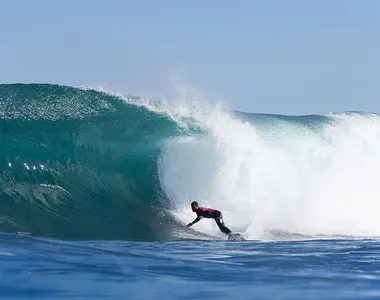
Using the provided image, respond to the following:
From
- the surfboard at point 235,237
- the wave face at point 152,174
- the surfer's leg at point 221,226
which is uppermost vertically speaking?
the wave face at point 152,174

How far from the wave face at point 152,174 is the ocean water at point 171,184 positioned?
0.03 m

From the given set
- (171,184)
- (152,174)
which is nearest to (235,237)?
(171,184)

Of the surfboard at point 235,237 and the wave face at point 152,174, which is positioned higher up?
the wave face at point 152,174

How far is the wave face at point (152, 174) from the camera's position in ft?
43.5

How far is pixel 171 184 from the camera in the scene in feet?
50.0

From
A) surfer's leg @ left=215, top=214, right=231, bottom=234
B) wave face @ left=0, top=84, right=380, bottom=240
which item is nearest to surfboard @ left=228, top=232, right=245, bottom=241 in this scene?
surfer's leg @ left=215, top=214, right=231, bottom=234

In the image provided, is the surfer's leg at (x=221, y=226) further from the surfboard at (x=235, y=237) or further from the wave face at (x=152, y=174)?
the wave face at (x=152, y=174)

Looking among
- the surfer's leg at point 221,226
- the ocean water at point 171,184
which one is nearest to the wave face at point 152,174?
the ocean water at point 171,184

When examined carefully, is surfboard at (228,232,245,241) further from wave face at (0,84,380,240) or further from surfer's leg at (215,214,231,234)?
wave face at (0,84,380,240)

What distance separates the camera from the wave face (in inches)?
523

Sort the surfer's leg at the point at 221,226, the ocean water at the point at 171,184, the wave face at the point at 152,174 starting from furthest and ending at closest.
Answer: the wave face at the point at 152,174, the surfer's leg at the point at 221,226, the ocean water at the point at 171,184

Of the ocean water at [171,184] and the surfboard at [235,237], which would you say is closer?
the ocean water at [171,184]

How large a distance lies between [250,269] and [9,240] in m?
3.16

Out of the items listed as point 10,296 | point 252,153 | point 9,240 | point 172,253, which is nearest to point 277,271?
point 172,253
